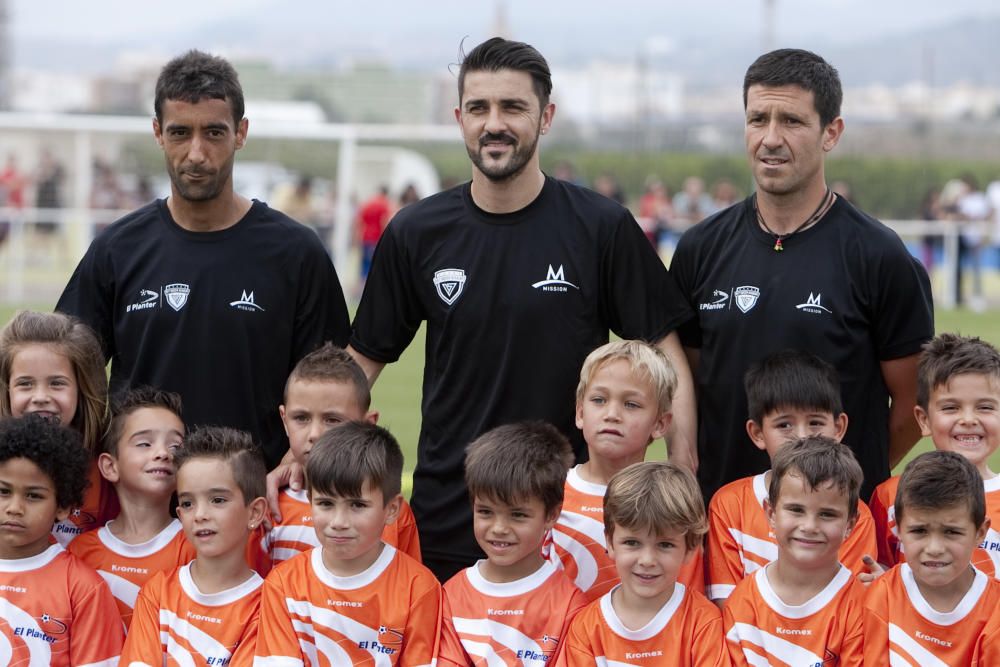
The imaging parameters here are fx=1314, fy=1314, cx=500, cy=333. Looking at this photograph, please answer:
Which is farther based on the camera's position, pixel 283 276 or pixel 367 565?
pixel 283 276

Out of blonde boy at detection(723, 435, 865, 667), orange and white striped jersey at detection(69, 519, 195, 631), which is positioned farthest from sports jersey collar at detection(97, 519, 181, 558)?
blonde boy at detection(723, 435, 865, 667)

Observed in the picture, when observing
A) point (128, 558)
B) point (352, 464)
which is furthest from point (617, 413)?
point (128, 558)

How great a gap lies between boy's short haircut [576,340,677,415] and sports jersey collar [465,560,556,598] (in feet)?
1.90

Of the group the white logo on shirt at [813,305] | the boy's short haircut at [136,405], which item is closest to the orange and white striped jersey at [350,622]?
the boy's short haircut at [136,405]

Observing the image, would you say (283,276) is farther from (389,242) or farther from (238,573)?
(238,573)

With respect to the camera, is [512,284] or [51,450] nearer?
[51,450]

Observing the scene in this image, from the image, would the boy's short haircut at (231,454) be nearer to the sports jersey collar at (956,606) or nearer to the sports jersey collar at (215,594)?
the sports jersey collar at (215,594)

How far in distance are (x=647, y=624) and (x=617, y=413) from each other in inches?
27.5

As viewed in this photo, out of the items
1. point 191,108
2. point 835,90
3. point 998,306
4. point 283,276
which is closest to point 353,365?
point 283,276

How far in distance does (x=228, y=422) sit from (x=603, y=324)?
1.37 meters

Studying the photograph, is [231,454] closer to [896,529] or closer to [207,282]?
[207,282]

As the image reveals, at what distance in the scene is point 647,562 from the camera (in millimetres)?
3871

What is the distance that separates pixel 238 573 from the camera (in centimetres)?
424

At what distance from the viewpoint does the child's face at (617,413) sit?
13.8ft
